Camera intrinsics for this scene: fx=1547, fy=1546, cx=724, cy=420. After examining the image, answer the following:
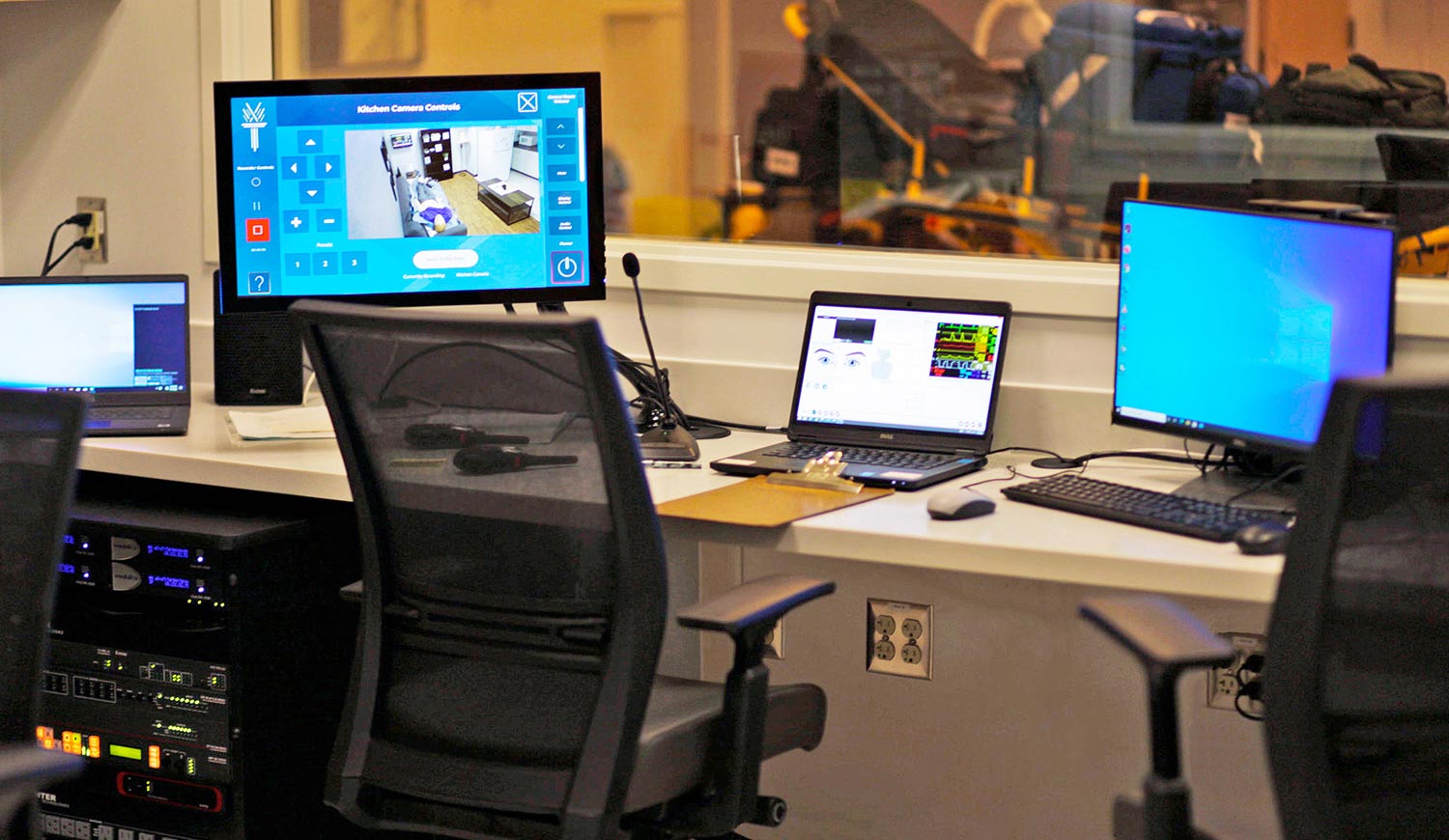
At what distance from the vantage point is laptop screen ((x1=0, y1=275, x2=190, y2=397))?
2471 mm

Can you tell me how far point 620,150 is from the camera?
4.48m

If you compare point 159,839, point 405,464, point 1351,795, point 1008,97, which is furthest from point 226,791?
point 1008,97

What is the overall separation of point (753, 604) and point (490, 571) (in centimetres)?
30

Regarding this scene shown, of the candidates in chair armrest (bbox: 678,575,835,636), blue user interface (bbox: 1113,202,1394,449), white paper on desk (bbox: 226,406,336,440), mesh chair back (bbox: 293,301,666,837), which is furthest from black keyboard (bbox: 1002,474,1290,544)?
white paper on desk (bbox: 226,406,336,440)

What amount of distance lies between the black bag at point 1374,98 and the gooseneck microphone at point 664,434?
132 cm

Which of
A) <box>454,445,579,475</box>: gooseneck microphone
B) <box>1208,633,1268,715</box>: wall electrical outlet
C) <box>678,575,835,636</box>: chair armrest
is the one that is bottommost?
<box>1208,633,1268,715</box>: wall electrical outlet

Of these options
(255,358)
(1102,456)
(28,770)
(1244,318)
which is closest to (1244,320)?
(1244,318)

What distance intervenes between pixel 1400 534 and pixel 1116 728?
1044 millimetres

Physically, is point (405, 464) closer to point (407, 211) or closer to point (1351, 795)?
point (407, 211)

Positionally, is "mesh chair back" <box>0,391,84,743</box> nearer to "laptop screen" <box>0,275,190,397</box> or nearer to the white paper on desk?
the white paper on desk

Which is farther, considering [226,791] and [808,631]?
[808,631]

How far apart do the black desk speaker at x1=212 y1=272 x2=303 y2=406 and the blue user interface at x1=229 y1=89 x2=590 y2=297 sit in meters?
0.23

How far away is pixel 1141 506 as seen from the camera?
6.24 ft

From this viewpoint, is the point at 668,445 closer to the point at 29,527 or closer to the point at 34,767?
the point at 29,527
